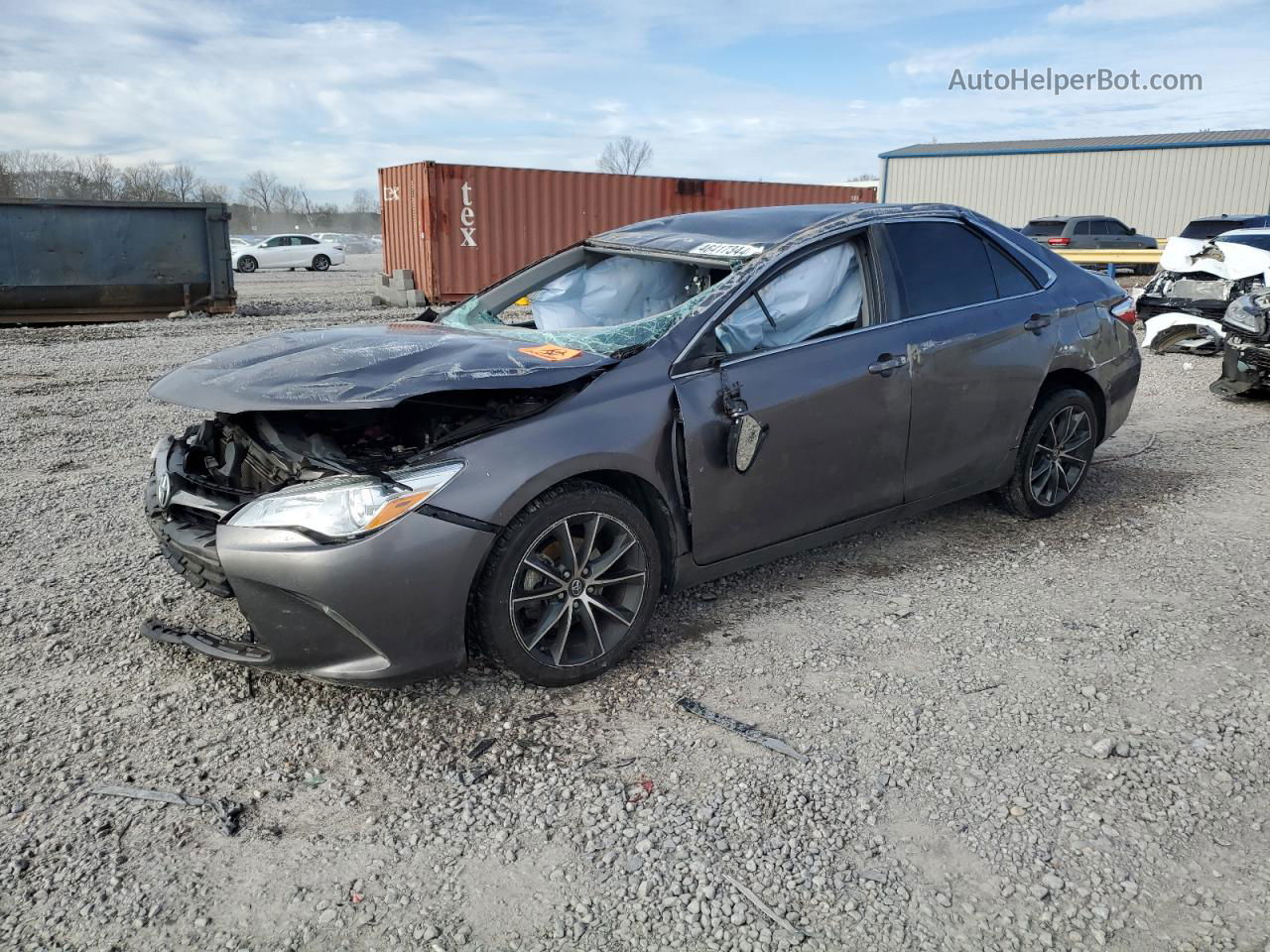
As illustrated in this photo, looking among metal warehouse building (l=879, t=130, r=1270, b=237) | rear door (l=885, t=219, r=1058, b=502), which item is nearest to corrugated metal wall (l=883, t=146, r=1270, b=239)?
metal warehouse building (l=879, t=130, r=1270, b=237)

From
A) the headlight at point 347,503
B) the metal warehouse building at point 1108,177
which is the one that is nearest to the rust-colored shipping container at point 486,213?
the headlight at point 347,503

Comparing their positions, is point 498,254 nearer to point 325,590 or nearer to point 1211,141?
point 325,590

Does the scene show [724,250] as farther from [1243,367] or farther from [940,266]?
[1243,367]

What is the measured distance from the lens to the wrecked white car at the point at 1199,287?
10.3 meters

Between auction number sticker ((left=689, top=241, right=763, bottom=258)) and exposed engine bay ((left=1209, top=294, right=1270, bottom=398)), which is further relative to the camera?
exposed engine bay ((left=1209, top=294, right=1270, bottom=398))

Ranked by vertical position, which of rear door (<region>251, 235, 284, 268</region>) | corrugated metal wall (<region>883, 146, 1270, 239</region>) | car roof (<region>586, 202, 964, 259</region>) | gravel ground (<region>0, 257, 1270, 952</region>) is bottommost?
gravel ground (<region>0, 257, 1270, 952</region>)

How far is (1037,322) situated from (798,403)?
5.40 feet

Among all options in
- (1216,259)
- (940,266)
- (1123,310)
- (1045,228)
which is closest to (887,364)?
(940,266)

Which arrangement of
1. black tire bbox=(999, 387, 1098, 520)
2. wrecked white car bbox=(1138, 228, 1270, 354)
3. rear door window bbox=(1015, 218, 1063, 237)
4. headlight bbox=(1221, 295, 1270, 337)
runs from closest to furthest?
black tire bbox=(999, 387, 1098, 520) → headlight bbox=(1221, 295, 1270, 337) → wrecked white car bbox=(1138, 228, 1270, 354) → rear door window bbox=(1015, 218, 1063, 237)

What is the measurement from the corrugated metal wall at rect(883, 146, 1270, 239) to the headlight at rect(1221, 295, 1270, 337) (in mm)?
30435

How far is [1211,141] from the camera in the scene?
33.6 m

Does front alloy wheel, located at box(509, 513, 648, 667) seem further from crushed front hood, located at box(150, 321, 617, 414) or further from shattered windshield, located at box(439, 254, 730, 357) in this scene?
shattered windshield, located at box(439, 254, 730, 357)

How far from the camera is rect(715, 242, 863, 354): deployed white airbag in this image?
148 inches

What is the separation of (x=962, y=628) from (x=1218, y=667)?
34.0 inches
